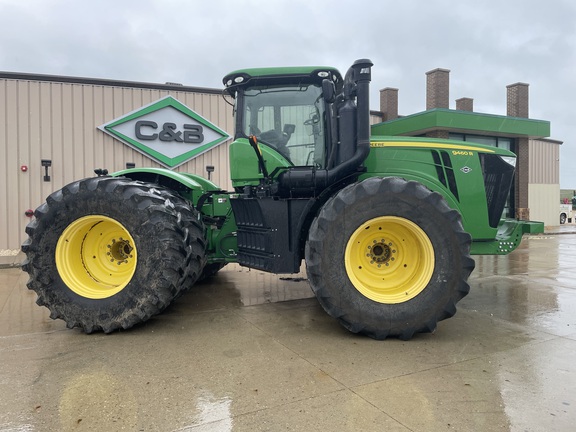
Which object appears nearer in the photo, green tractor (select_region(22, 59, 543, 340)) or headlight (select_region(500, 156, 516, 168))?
green tractor (select_region(22, 59, 543, 340))

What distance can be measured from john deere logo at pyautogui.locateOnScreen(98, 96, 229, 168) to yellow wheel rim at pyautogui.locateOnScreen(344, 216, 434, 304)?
966 centimetres

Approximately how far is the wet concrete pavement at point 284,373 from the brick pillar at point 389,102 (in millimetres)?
13991

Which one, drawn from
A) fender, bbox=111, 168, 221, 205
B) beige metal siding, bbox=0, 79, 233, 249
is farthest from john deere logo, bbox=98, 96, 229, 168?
fender, bbox=111, 168, 221, 205

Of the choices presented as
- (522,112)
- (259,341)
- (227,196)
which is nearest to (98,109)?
(227,196)

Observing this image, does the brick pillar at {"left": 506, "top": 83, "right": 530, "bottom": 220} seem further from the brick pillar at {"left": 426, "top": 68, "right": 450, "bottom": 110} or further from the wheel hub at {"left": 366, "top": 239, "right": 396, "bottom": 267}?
the wheel hub at {"left": 366, "top": 239, "right": 396, "bottom": 267}

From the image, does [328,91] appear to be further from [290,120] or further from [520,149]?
[520,149]

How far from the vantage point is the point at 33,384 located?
3.12m

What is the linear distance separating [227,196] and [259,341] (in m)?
2.20

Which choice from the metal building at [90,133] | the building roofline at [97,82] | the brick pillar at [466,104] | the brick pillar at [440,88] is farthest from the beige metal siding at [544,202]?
the building roofline at [97,82]

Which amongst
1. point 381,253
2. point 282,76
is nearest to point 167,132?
point 282,76

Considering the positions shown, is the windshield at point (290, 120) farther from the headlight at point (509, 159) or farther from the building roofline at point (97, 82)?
the building roofline at point (97, 82)

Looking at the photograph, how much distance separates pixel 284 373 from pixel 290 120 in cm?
275

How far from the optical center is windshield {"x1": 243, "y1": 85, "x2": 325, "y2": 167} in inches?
185

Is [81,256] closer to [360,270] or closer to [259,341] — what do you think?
[259,341]
